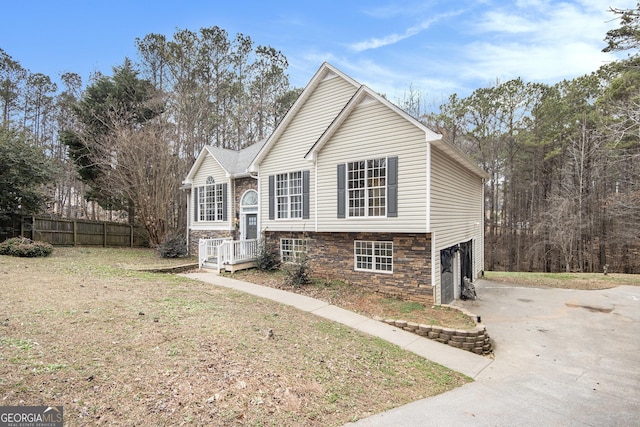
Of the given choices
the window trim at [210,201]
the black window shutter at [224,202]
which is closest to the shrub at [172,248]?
the window trim at [210,201]

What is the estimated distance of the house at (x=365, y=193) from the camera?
9078mm

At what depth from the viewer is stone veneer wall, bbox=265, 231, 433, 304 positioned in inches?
362

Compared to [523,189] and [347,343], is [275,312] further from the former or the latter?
[523,189]

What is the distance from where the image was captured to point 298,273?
1023cm

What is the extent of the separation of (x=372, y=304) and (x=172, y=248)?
447 inches

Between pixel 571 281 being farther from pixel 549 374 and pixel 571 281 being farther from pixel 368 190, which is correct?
pixel 368 190

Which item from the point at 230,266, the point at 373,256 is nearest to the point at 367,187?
the point at 373,256

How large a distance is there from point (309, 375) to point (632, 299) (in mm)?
14047

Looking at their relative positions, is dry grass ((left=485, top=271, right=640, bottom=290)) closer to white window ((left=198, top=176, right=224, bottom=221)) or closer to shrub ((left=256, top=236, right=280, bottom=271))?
shrub ((left=256, top=236, right=280, bottom=271))

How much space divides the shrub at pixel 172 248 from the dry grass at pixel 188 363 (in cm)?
790

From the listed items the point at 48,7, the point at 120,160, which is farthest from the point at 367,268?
the point at 120,160

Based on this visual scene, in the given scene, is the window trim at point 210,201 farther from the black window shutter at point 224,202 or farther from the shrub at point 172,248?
the shrub at point 172,248

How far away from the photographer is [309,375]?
4473mm

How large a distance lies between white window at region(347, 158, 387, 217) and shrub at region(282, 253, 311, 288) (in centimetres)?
239
